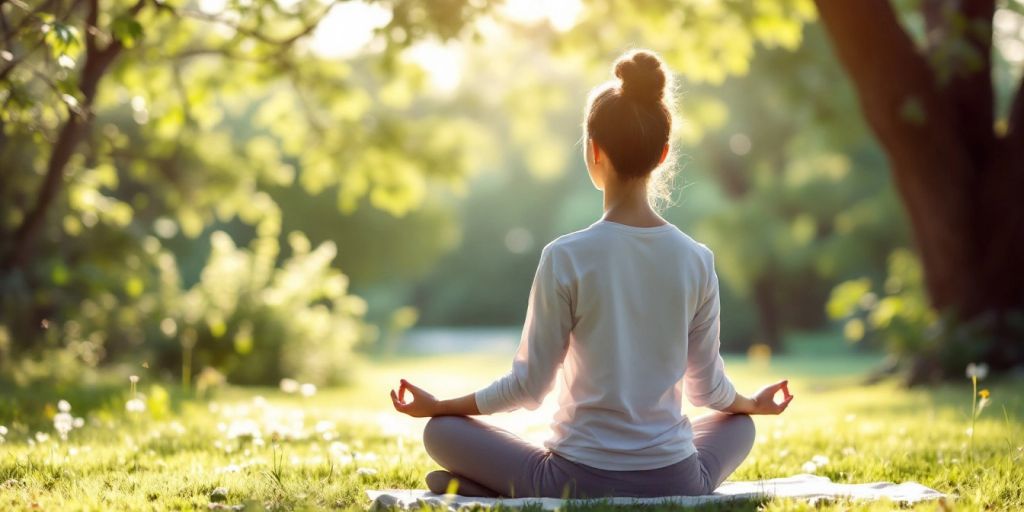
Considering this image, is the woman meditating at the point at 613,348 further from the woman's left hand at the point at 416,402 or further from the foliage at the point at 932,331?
the foliage at the point at 932,331

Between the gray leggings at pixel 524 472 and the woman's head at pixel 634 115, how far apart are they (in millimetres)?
1036

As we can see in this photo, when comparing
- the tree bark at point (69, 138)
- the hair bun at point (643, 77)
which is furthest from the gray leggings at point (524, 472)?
the tree bark at point (69, 138)

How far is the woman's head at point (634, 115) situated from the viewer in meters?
3.30

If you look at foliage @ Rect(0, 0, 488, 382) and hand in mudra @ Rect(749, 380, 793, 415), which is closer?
hand in mudra @ Rect(749, 380, 793, 415)

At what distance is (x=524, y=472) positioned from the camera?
3.57 metres

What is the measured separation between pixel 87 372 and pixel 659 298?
A: 856cm

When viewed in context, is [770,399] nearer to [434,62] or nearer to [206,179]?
[434,62]

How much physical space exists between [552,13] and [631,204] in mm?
7217

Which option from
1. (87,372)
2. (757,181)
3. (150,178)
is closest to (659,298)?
(87,372)

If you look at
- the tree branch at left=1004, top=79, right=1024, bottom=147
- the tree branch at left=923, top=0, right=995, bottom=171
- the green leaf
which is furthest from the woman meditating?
the tree branch at left=1004, top=79, right=1024, bottom=147

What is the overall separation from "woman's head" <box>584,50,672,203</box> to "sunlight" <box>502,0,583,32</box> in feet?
18.9

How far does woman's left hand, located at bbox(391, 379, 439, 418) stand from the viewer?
11.3ft

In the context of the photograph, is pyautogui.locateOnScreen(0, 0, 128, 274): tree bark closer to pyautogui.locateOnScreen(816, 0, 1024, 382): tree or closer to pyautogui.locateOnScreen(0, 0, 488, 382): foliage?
pyautogui.locateOnScreen(0, 0, 488, 382): foliage

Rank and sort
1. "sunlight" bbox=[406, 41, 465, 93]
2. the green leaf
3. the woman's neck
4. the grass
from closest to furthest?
1. the woman's neck
2. the grass
3. the green leaf
4. "sunlight" bbox=[406, 41, 465, 93]
